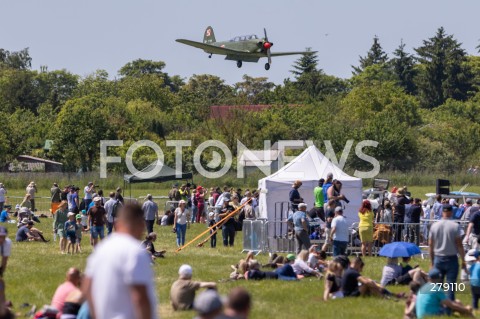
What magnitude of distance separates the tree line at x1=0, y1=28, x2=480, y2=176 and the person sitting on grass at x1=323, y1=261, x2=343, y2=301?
5262 cm

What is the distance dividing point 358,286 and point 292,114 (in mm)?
81305

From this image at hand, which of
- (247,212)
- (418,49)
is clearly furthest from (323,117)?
(247,212)

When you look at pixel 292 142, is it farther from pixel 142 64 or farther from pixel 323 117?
pixel 142 64

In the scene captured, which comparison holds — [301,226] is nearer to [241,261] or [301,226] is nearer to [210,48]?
[241,261]

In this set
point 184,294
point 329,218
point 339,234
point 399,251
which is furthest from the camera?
point 329,218

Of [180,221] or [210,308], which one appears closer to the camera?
[210,308]

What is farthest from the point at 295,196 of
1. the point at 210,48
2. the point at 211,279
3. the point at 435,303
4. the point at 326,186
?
the point at 210,48

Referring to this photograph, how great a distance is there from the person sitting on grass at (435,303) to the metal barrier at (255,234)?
10.5 m

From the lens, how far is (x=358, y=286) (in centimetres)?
1711

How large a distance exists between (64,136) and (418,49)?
Answer: 7243 centimetres

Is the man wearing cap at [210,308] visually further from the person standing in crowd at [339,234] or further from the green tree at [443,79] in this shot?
the green tree at [443,79]

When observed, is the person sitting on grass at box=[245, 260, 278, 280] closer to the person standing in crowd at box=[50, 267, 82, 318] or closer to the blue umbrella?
the blue umbrella

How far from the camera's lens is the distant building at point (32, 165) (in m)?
82.7

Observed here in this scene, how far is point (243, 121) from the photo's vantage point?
87438 mm
